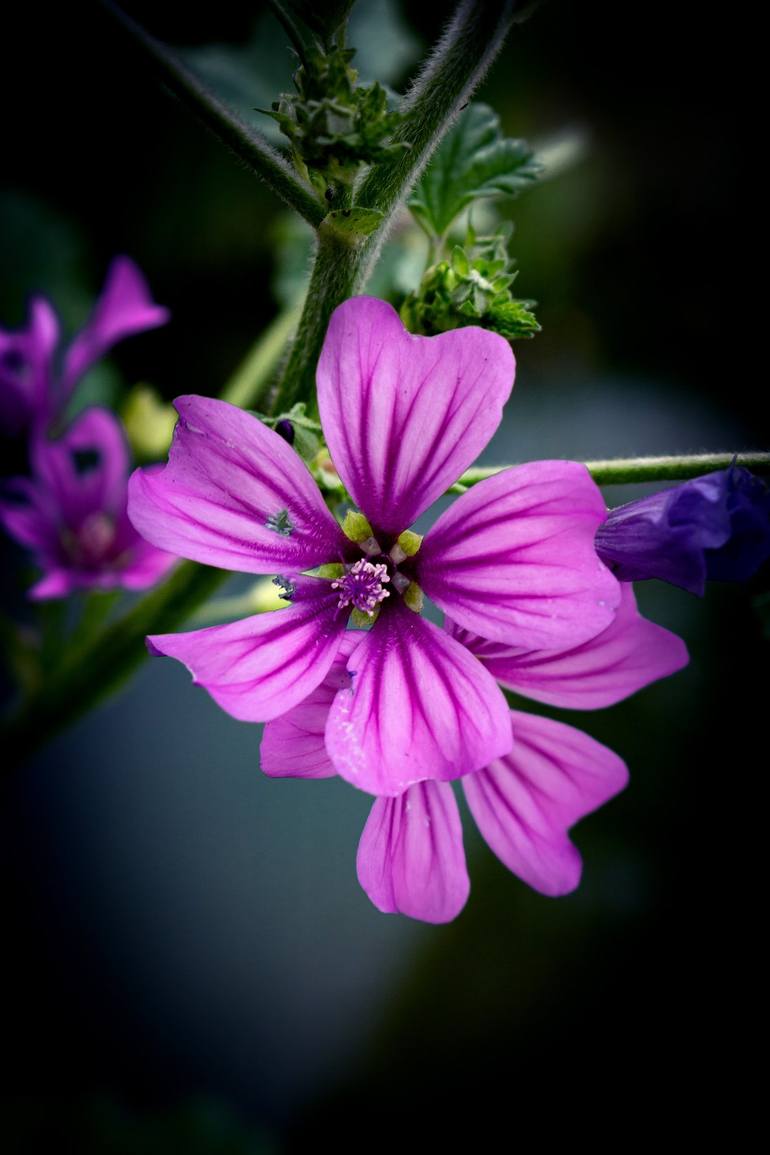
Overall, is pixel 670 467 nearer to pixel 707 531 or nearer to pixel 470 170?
pixel 707 531

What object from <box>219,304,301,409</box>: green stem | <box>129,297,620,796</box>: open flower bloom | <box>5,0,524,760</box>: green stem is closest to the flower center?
<box>129,297,620,796</box>: open flower bloom

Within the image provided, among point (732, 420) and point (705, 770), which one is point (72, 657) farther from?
point (732, 420)

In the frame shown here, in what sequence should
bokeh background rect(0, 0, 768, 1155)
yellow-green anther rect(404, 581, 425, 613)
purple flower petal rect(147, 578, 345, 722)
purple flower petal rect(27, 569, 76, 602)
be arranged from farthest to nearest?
bokeh background rect(0, 0, 768, 1155) → purple flower petal rect(27, 569, 76, 602) → yellow-green anther rect(404, 581, 425, 613) → purple flower petal rect(147, 578, 345, 722)

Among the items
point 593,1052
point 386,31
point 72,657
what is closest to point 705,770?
point 593,1052

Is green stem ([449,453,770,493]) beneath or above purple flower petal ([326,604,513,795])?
above

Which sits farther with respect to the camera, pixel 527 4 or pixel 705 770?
pixel 705 770

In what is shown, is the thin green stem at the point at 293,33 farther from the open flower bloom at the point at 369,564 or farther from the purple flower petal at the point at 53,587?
the purple flower petal at the point at 53,587

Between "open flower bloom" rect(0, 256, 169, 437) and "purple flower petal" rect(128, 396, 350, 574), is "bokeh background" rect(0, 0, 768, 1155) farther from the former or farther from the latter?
"purple flower petal" rect(128, 396, 350, 574)

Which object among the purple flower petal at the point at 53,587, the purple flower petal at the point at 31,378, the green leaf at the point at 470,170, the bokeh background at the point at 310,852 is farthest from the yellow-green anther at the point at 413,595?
the bokeh background at the point at 310,852

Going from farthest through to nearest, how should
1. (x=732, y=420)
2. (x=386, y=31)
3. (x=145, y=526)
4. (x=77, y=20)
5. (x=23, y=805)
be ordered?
(x=732, y=420) < (x=23, y=805) < (x=77, y=20) < (x=386, y=31) < (x=145, y=526)
